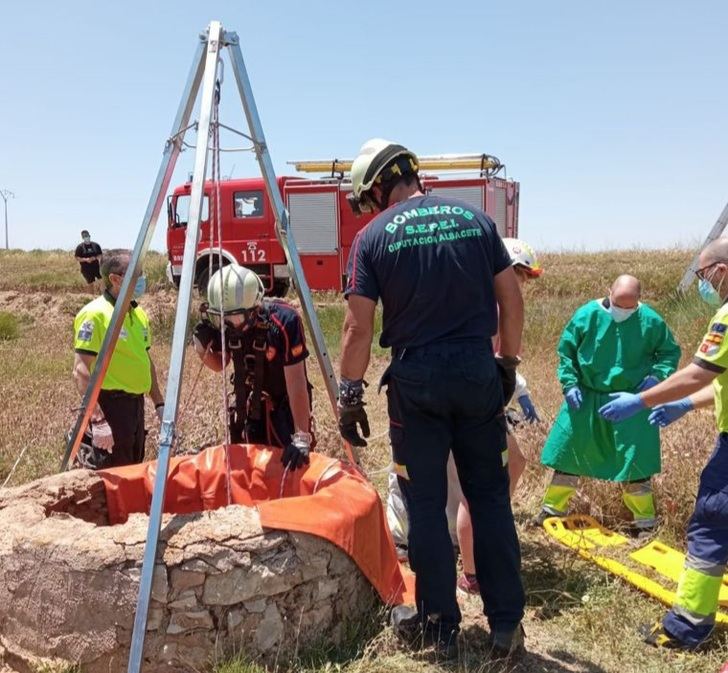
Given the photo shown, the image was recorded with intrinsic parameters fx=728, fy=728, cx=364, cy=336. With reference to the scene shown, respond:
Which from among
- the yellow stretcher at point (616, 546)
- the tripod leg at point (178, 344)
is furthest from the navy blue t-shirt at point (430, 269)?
the yellow stretcher at point (616, 546)

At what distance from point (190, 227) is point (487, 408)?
4.46ft

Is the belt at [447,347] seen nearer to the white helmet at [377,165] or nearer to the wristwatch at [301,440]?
the white helmet at [377,165]

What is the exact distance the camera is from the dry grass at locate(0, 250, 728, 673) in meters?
2.90

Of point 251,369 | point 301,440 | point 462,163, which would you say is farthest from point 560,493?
point 462,163

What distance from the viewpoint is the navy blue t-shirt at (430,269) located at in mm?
2668

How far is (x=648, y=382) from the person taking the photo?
4.23 m

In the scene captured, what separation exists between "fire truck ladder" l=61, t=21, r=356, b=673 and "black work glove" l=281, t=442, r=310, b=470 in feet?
1.01

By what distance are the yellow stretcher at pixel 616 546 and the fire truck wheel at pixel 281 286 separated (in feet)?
36.4

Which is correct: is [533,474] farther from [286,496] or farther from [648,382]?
[286,496]

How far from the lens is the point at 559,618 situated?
3.30m

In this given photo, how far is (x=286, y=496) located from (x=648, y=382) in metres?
2.19

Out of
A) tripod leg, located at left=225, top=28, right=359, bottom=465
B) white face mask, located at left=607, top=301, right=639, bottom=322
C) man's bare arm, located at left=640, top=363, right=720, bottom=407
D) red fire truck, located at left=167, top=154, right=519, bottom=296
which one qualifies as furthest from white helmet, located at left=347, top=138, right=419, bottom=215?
red fire truck, located at left=167, top=154, right=519, bottom=296

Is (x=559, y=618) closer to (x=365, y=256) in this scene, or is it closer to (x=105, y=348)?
(x=365, y=256)

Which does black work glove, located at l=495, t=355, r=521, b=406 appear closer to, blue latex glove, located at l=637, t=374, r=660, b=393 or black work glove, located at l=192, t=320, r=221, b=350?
black work glove, located at l=192, t=320, r=221, b=350
